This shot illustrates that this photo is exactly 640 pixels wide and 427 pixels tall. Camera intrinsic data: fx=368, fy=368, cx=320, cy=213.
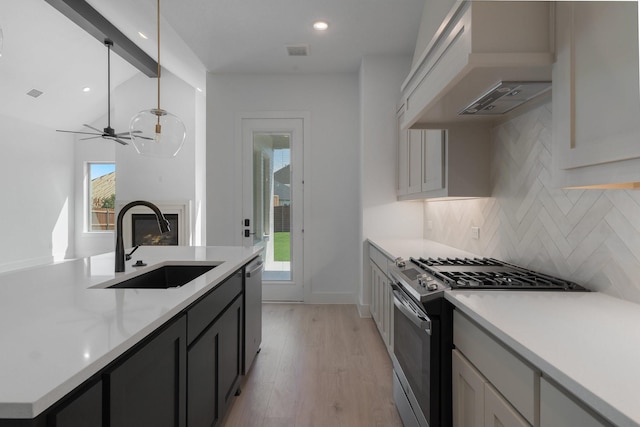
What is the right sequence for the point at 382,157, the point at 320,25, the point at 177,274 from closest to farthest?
the point at 177,274 → the point at 320,25 → the point at 382,157

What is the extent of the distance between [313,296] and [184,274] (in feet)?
8.20

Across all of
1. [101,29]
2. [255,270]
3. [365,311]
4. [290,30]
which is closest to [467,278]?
[255,270]

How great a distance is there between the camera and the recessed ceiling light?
3.38 metres

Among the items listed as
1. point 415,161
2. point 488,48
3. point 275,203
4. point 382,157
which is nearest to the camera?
point 488,48

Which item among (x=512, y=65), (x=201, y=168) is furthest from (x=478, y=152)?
(x=201, y=168)

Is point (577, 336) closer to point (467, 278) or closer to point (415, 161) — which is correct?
point (467, 278)

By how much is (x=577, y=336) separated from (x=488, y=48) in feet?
3.23

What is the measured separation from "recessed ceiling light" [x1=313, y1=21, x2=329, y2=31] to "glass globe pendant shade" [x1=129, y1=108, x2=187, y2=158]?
156 centimetres

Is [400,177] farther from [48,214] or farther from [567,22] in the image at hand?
[48,214]

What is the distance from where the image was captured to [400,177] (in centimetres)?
382

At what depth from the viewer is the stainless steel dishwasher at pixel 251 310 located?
2.51 meters

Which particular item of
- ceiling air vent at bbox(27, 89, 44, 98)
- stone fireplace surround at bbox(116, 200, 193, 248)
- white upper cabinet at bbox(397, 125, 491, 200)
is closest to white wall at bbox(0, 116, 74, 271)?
ceiling air vent at bbox(27, 89, 44, 98)

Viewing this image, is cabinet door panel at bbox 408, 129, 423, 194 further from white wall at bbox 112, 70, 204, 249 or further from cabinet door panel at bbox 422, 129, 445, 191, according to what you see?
white wall at bbox 112, 70, 204, 249

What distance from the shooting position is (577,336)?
0.98m
